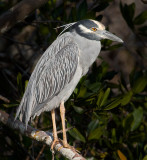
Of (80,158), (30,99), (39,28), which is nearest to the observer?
(80,158)

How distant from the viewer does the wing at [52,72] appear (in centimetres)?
343

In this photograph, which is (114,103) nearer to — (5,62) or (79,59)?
(79,59)

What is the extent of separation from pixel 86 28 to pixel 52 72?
0.57m

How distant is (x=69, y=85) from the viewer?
3.45 metres

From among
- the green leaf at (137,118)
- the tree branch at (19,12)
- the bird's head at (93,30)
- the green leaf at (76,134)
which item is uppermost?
the tree branch at (19,12)

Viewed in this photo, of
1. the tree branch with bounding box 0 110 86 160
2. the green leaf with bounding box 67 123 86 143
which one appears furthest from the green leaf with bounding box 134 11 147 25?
the tree branch with bounding box 0 110 86 160

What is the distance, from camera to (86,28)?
343 centimetres

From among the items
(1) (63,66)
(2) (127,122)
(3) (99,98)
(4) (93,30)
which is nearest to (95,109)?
(3) (99,98)

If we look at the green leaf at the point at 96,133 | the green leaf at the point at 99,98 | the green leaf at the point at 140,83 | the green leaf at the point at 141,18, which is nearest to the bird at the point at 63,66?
the green leaf at the point at 99,98

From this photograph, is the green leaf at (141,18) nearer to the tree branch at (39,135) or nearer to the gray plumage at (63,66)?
the gray plumage at (63,66)

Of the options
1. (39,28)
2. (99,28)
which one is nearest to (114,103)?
(99,28)

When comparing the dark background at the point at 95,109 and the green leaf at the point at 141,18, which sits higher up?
the green leaf at the point at 141,18

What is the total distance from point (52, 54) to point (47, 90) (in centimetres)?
38

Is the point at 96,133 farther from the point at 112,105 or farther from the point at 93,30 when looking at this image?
the point at 93,30
